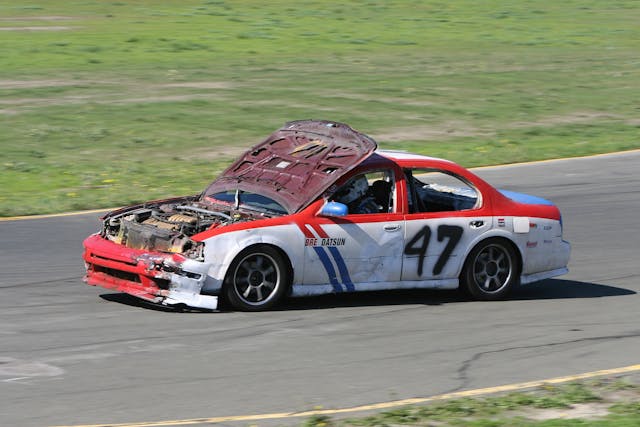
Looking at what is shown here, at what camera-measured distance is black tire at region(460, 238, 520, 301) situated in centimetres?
1283

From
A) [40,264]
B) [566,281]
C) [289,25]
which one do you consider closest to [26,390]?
[40,264]

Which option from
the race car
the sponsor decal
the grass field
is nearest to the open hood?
the race car

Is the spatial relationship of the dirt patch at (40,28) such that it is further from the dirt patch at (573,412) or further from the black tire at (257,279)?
the dirt patch at (573,412)

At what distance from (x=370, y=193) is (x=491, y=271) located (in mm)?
1572

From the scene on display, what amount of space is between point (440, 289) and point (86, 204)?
6538 millimetres

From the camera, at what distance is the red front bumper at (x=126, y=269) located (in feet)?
37.5

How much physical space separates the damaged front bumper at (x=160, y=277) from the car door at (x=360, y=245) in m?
1.07

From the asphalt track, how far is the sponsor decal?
0.65 metres

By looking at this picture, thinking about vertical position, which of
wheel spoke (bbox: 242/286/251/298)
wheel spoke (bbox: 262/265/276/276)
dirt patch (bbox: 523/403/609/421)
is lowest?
dirt patch (bbox: 523/403/609/421)

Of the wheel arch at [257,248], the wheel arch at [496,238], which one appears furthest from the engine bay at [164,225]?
the wheel arch at [496,238]

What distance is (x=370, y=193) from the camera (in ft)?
40.8

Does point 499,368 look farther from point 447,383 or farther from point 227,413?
point 227,413

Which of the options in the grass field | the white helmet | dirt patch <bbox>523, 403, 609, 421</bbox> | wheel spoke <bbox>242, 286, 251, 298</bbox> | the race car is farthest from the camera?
the grass field

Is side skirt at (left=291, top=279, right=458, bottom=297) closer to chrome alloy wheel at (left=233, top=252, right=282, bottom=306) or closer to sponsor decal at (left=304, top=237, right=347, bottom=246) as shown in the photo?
chrome alloy wheel at (left=233, top=252, right=282, bottom=306)
